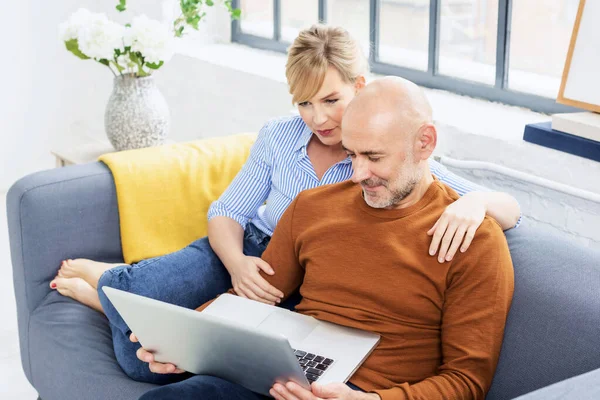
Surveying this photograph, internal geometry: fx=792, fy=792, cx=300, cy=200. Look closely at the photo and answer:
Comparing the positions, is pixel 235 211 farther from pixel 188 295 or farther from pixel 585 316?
pixel 585 316

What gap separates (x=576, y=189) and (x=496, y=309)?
64cm

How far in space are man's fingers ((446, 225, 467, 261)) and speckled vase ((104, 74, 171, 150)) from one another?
1508 mm

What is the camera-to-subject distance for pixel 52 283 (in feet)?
7.07

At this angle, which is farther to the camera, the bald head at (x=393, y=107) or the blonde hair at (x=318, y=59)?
the blonde hair at (x=318, y=59)

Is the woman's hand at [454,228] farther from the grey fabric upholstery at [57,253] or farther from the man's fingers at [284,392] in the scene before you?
the grey fabric upholstery at [57,253]

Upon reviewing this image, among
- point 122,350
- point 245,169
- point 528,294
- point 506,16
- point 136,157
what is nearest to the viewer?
point 528,294

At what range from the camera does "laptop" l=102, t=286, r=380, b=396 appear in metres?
1.37

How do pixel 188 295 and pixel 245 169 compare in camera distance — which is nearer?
pixel 188 295

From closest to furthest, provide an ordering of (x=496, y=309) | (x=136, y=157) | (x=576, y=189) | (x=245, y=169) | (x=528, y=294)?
(x=496, y=309) → (x=528, y=294) → (x=576, y=189) → (x=245, y=169) → (x=136, y=157)

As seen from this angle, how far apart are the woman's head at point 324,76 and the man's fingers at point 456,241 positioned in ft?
1.75

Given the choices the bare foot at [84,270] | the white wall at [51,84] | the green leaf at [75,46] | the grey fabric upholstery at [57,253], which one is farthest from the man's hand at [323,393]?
the white wall at [51,84]

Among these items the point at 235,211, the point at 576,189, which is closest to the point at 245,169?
the point at 235,211

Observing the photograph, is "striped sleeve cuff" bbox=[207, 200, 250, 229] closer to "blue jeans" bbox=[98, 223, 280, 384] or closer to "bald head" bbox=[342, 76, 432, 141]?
"blue jeans" bbox=[98, 223, 280, 384]

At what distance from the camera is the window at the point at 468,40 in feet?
8.00
